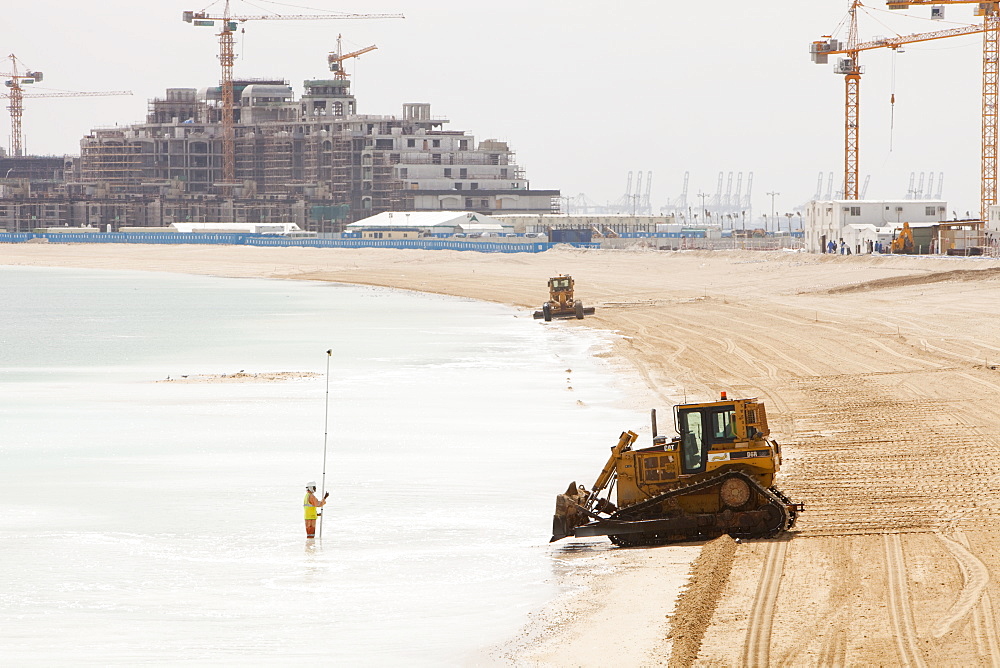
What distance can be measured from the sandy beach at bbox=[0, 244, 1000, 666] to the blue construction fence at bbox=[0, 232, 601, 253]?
67.6 metres

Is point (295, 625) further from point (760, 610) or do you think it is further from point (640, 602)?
point (760, 610)

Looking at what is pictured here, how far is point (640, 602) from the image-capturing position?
16422mm

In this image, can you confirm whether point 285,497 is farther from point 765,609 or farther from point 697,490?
point 765,609

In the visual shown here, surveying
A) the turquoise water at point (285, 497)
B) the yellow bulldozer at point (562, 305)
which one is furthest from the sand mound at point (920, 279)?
the turquoise water at point (285, 497)

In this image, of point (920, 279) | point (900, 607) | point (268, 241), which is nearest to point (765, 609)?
point (900, 607)

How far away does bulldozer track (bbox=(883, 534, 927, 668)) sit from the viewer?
44.0ft

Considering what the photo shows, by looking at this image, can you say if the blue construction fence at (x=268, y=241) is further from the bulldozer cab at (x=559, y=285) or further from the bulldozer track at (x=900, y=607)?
the bulldozer track at (x=900, y=607)

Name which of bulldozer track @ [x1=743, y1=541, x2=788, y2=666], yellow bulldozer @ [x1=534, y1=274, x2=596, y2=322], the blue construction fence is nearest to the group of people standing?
the blue construction fence

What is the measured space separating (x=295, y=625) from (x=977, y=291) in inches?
2095

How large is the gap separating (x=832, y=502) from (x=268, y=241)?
141680 millimetres

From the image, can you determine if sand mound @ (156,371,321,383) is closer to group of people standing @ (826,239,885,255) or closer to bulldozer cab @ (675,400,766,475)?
bulldozer cab @ (675,400,766,475)

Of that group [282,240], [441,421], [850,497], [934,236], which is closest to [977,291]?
[934,236]

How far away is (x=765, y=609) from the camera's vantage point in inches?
603

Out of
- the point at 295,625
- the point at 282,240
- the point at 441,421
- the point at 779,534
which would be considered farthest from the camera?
the point at 282,240
